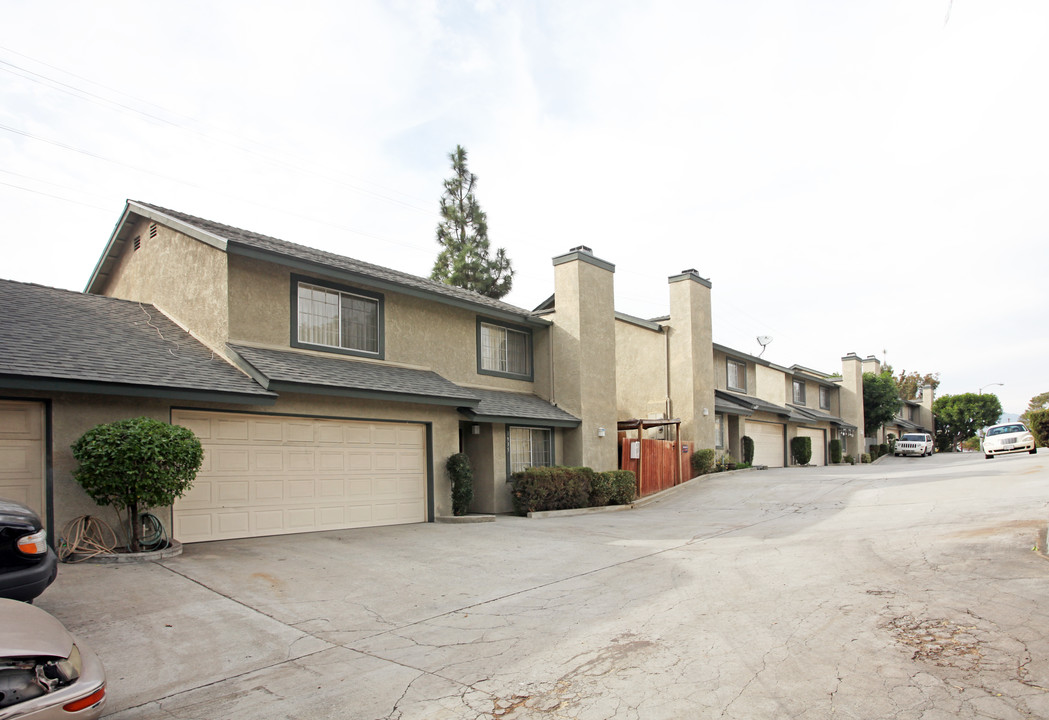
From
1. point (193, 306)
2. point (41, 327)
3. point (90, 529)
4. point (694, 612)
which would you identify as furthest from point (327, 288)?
point (694, 612)

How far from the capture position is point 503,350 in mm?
19656

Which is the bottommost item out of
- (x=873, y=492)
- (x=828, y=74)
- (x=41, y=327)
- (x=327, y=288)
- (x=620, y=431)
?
(x=873, y=492)

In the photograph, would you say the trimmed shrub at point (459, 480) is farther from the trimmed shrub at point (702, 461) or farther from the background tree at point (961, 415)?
the background tree at point (961, 415)

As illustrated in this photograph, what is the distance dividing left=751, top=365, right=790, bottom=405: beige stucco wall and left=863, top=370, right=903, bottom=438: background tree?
49.2 ft

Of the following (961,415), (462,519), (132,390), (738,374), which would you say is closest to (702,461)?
(738,374)

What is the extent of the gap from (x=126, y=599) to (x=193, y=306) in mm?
7516

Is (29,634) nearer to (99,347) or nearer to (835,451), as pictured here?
(99,347)

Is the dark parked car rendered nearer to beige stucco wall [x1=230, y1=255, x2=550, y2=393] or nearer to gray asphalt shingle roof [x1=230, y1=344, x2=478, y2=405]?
gray asphalt shingle roof [x1=230, y1=344, x2=478, y2=405]

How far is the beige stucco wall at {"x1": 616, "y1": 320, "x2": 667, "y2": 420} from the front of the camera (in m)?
25.8

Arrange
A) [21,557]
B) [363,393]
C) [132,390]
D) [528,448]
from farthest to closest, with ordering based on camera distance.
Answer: [528,448] < [363,393] < [132,390] < [21,557]

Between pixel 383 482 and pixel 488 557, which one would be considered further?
pixel 383 482

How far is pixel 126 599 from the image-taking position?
303 inches

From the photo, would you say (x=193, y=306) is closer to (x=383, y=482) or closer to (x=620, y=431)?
(x=383, y=482)

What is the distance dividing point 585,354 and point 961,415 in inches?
2267
